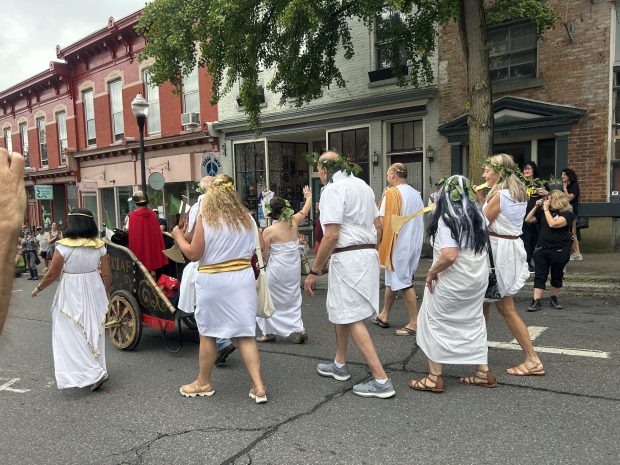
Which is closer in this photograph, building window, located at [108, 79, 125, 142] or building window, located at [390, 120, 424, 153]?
building window, located at [390, 120, 424, 153]

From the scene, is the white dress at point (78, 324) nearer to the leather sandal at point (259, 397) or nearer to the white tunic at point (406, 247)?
the leather sandal at point (259, 397)

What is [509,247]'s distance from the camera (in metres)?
4.52

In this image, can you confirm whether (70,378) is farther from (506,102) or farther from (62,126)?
(62,126)

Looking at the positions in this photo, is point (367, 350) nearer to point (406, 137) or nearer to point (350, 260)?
point (350, 260)

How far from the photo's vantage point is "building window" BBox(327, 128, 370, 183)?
1421 cm

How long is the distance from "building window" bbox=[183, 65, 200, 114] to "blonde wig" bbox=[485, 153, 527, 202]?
15.1m

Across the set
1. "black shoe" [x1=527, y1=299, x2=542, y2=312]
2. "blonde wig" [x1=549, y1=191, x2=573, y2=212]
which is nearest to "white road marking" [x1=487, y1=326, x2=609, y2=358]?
"black shoe" [x1=527, y1=299, x2=542, y2=312]

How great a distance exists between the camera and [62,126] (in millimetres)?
25062

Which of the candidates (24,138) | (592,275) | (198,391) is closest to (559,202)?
(592,275)

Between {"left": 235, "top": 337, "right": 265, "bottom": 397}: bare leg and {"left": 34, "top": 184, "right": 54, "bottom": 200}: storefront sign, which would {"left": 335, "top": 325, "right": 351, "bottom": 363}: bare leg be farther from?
{"left": 34, "top": 184, "right": 54, "bottom": 200}: storefront sign

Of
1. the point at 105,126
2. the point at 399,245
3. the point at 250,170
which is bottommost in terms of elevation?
the point at 399,245

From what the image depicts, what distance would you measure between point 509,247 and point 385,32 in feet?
29.0

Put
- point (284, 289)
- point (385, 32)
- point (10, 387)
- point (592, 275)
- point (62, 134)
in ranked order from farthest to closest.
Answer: point (62, 134)
point (385, 32)
point (592, 275)
point (284, 289)
point (10, 387)

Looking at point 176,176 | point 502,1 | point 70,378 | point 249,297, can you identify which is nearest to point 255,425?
point 249,297
